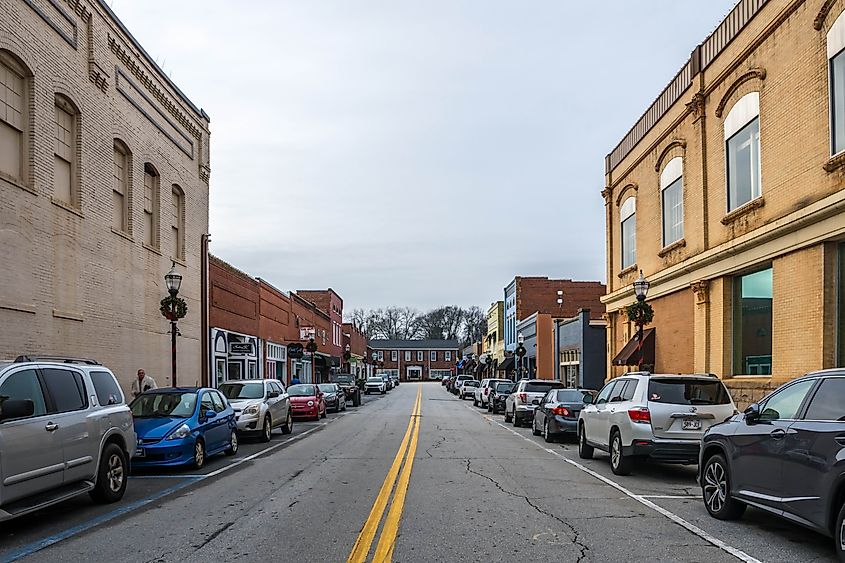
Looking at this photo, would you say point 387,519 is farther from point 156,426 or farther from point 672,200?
point 672,200

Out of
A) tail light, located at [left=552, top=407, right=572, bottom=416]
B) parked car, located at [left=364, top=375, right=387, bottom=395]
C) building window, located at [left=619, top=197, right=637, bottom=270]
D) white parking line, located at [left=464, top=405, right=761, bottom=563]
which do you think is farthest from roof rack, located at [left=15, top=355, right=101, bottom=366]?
parked car, located at [left=364, top=375, right=387, bottom=395]

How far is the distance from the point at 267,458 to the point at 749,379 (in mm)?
11293

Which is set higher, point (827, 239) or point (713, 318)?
point (827, 239)

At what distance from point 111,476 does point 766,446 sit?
8203mm

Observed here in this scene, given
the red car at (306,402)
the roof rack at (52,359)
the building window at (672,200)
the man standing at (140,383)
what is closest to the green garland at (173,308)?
the man standing at (140,383)

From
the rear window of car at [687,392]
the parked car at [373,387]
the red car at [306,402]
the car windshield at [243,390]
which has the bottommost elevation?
the parked car at [373,387]

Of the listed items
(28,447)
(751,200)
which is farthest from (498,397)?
(28,447)

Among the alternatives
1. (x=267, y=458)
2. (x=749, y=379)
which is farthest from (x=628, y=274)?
(x=267, y=458)

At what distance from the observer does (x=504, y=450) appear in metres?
18.8

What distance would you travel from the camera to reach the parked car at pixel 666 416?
12961 mm

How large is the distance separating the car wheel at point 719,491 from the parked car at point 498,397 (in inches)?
1017

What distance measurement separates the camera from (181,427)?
14.5m

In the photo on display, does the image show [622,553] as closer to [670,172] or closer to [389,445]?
[389,445]

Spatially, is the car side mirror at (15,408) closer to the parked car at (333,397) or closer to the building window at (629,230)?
the building window at (629,230)
